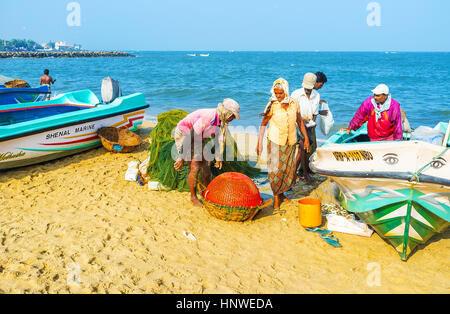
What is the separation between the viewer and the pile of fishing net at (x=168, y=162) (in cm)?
559

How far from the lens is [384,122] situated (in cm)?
470

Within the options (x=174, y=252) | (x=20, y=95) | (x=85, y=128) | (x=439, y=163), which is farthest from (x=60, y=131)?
(x=439, y=163)

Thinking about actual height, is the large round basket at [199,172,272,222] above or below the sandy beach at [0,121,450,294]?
above

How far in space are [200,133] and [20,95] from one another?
664cm

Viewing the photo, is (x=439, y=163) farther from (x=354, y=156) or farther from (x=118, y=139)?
(x=118, y=139)

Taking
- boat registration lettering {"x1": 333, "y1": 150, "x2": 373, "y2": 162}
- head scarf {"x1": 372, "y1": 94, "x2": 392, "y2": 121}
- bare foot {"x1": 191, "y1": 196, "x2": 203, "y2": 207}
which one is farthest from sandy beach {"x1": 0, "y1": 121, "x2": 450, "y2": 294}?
head scarf {"x1": 372, "y1": 94, "x2": 392, "y2": 121}

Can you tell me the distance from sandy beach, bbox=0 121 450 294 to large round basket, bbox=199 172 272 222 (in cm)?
14

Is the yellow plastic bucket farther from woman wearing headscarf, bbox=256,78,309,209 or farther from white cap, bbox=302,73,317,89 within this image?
white cap, bbox=302,73,317,89

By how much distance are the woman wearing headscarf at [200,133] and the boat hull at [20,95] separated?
613 centimetres

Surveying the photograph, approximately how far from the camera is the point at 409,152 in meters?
3.63

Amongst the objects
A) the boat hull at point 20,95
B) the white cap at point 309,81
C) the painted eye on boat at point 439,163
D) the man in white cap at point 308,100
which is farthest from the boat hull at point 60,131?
the painted eye on boat at point 439,163

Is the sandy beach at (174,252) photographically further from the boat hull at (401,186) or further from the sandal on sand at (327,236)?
the boat hull at (401,186)

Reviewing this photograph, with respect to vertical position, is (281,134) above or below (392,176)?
above

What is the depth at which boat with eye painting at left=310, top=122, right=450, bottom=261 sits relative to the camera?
3500 mm
